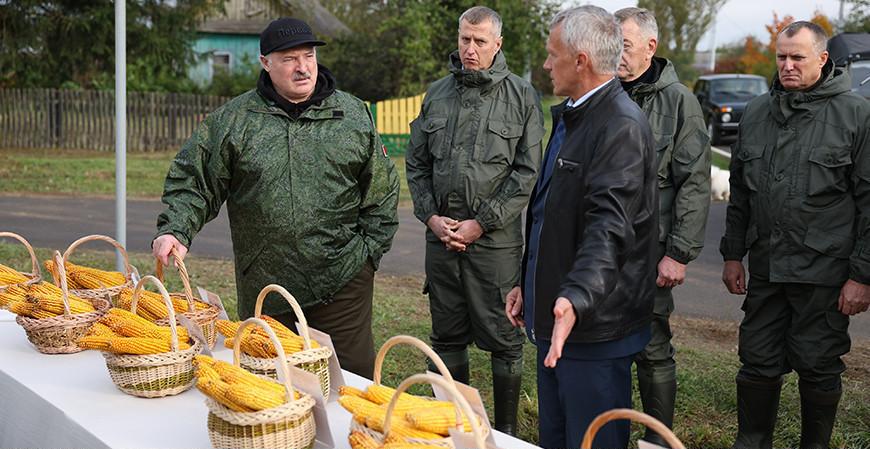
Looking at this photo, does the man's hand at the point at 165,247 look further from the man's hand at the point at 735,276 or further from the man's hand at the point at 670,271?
the man's hand at the point at 735,276

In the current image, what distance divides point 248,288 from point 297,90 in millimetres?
912

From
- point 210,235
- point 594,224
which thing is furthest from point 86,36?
point 594,224

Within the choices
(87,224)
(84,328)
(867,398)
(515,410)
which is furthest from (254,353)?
(87,224)

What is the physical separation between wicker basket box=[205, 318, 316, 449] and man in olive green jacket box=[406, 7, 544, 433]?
7.30ft

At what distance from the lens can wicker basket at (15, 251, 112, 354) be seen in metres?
3.43

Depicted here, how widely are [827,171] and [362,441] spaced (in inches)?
105

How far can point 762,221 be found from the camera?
4.36 m

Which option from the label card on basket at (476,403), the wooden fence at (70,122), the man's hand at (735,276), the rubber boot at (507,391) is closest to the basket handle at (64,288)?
the label card on basket at (476,403)

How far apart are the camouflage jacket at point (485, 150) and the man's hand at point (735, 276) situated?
3.35 feet

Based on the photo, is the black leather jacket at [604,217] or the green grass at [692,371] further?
the green grass at [692,371]

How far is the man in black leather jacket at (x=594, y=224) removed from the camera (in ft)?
9.84

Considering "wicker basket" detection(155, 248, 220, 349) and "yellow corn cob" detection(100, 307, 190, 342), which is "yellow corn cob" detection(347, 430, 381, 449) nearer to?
"yellow corn cob" detection(100, 307, 190, 342)

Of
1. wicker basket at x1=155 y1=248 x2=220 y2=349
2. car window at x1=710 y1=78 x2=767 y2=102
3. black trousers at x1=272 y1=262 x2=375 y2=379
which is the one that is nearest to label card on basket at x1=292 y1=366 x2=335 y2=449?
wicker basket at x1=155 y1=248 x2=220 y2=349

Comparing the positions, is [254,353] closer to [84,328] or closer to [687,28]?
[84,328]
